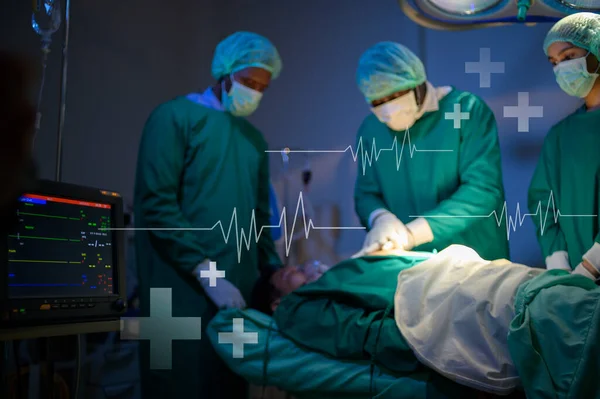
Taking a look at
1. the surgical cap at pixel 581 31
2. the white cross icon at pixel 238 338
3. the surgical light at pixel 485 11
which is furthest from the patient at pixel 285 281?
the surgical cap at pixel 581 31

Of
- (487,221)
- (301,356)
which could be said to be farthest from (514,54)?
(301,356)

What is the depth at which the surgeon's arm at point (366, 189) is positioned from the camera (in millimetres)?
2135

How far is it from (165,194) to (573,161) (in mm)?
1296

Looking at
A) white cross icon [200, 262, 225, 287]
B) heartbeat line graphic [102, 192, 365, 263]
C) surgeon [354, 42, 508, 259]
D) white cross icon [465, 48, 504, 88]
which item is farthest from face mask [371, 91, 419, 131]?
white cross icon [200, 262, 225, 287]

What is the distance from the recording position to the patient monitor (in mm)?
1528

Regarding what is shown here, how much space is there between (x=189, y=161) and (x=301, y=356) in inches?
29.7

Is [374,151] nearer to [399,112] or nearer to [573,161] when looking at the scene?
[399,112]

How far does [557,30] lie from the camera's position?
200cm

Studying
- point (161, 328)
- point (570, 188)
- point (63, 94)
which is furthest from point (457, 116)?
point (63, 94)

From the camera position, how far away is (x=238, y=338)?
205 centimetres

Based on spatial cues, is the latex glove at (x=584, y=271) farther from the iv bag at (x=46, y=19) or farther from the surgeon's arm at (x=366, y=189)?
the iv bag at (x=46, y=19)

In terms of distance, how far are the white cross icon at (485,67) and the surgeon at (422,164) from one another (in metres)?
0.06

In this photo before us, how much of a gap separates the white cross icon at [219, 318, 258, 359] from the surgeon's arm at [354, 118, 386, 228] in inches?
20.0

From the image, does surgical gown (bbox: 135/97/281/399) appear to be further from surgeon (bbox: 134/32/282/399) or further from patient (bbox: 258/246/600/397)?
patient (bbox: 258/246/600/397)
